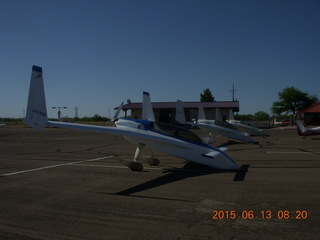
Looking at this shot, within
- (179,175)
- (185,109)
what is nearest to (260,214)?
(179,175)

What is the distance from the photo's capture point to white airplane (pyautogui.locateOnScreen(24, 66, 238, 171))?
9430 millimetres

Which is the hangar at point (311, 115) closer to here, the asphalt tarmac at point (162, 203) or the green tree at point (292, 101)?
the green tree at point (292, 101)

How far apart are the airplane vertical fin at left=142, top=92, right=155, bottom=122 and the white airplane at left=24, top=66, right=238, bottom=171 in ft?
5.54

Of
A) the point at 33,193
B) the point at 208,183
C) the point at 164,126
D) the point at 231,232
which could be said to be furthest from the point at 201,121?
the point at 231,232

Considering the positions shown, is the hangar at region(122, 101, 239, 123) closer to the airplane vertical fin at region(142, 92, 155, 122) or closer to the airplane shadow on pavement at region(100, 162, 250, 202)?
the airplane vertical fin at region(142, 92, 155, 122)

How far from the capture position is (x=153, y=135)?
11.0m

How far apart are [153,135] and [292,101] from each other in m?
75.2

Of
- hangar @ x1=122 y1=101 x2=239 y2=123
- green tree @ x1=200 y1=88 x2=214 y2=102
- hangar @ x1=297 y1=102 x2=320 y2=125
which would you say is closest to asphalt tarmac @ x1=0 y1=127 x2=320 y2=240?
hangar @ x1=122 y1=101 x2=239 y2=123

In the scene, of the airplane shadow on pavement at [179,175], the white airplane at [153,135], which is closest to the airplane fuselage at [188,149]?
the white airplane at [153,135]

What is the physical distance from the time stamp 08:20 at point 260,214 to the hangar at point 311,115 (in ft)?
192

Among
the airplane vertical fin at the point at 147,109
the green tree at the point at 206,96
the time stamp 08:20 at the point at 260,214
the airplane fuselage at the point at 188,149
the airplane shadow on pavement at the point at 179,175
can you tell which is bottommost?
the airplane shadow on pavement at the point at 179,175

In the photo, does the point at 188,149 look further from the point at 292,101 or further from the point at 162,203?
the point at 292,101

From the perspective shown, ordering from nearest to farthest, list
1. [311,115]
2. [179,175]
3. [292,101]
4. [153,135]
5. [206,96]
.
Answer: [179,175] → [153,135] → [311,115] → [292,101] → [206,96]

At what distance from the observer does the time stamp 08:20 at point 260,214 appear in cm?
553
